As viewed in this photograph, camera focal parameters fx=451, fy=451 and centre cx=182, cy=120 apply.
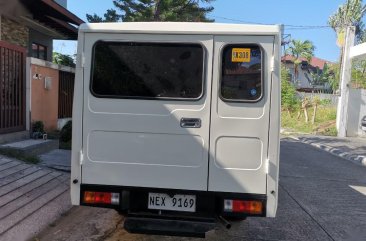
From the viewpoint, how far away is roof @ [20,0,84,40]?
41.4ft

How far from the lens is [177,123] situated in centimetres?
449

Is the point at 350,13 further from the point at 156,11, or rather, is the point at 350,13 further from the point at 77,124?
the point at 77,124

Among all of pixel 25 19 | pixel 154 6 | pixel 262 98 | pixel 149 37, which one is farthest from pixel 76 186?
pixel 154 6

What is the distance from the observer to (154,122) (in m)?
4.52

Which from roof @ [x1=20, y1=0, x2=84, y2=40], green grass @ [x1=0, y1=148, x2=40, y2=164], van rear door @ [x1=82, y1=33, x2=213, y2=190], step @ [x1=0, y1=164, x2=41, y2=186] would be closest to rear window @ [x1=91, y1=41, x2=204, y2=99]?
van rear door @ [x1=82, y1=33, x2=213, y2=190]

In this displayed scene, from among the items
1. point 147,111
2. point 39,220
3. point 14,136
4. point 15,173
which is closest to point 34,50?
point 14,136

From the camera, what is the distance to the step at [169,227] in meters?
4.42

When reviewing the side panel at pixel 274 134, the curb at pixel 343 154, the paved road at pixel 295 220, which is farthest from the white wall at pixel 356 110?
the side panel at pixel 274 134

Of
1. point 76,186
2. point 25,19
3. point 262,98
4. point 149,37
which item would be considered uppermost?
point 25,19

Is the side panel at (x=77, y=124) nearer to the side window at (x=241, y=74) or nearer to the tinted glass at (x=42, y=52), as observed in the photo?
the side window at (x=241, y=74)

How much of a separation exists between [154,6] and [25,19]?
11938mm

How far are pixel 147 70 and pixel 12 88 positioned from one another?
7.03m

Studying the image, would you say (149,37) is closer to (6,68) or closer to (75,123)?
(75,123)

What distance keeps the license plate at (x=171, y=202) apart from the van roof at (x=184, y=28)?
1.64 m
